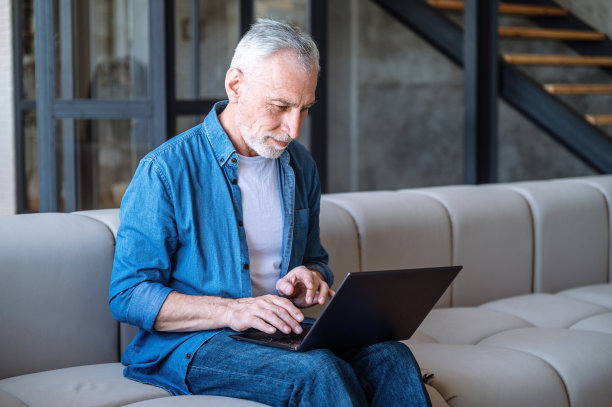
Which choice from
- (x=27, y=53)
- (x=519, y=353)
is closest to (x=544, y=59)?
(x=519, y=353)

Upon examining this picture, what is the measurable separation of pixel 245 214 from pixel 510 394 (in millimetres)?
892

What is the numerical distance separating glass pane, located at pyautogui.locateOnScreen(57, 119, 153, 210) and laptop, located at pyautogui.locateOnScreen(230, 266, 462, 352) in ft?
6.47

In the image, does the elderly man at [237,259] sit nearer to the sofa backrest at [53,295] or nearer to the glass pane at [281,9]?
the sofa backrest at [53,295]

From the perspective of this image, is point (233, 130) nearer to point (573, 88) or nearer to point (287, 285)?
point (287, 285)

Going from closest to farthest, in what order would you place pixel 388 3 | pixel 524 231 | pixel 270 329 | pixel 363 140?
pixel 270 329
pixel 524 231
pixel 388 3
pixel 363 140

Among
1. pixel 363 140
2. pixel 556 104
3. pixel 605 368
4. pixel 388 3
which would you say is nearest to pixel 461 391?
pixel 605 368

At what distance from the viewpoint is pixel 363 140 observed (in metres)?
6.90

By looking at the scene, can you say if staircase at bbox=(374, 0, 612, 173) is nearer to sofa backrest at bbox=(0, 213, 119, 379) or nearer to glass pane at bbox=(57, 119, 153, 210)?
glass pane at bbox=(57, 119, 153, 210)

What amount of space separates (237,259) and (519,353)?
968 mm

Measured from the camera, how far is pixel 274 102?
1.87 metres

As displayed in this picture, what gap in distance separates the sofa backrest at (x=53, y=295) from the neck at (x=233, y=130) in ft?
1.63

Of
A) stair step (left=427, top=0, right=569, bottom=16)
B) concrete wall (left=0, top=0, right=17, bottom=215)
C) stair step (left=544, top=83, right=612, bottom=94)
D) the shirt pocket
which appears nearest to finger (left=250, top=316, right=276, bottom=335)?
the shirt pocket

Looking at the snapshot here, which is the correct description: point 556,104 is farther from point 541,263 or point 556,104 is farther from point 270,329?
point 270,329

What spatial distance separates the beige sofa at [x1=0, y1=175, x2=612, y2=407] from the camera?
202cm
